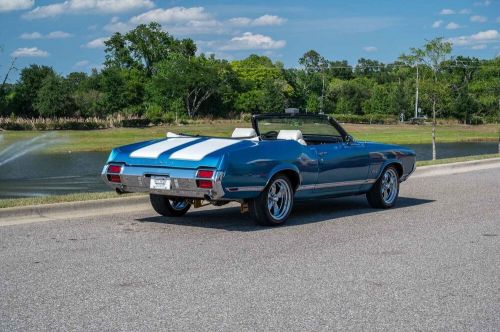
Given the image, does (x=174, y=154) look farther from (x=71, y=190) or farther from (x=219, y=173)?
(x=71, y=190)

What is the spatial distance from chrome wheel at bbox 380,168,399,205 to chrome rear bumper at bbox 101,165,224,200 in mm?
3877

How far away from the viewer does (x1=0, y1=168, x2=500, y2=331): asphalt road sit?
5.47m

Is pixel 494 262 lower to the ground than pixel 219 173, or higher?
lower

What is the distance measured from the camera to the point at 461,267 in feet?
24.0

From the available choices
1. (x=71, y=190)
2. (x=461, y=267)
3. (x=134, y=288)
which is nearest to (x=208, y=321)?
(x=134, y=288)

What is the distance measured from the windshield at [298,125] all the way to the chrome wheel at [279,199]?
1.13 metres

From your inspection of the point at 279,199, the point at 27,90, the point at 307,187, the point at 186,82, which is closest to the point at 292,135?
the point at 307,187

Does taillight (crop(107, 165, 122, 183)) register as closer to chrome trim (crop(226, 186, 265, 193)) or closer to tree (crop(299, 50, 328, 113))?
chrome trim (crop(226, 186, 265, 193))

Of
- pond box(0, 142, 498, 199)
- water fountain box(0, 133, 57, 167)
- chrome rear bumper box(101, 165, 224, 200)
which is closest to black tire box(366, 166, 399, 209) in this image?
chrome rear bumper box(101, 165, 224, 200)

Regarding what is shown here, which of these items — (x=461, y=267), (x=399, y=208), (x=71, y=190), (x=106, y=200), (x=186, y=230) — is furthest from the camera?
(x=71, y=190)

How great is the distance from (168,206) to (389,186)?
144 inches

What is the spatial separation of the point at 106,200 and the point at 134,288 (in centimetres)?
497

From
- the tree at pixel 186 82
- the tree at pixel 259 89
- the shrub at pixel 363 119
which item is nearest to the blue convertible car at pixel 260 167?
the shrub at pixel 363 119

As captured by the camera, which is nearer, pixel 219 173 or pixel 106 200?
pixel 219 173
